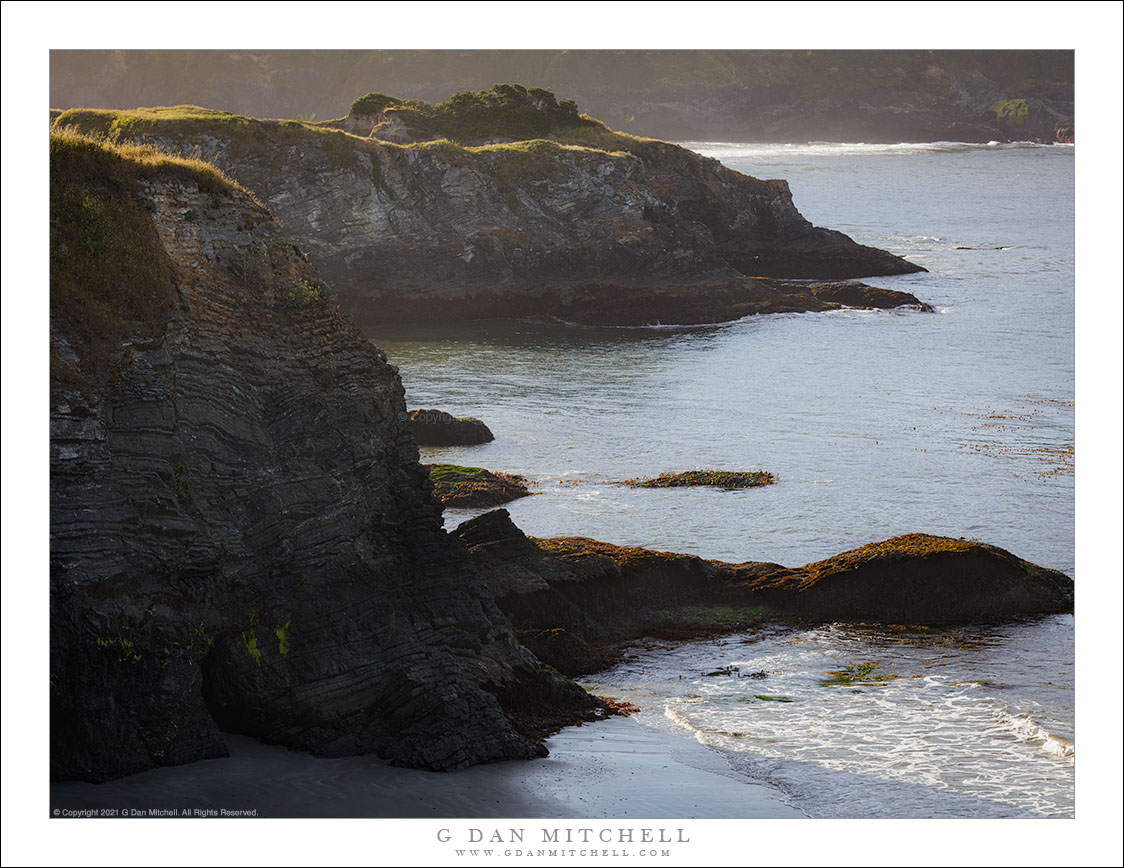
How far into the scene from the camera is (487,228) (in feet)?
203

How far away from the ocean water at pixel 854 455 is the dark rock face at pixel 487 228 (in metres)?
2.48

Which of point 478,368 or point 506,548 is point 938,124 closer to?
point 478,368

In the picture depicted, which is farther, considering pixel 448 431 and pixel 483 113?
pixel 483 113

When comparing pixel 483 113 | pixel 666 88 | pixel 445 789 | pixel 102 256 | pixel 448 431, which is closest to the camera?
pixel 445 789

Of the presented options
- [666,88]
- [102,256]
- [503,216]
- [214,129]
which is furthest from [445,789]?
[503,216]

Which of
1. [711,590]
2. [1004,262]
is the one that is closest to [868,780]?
[711,590]

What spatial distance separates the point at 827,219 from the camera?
79.4 m

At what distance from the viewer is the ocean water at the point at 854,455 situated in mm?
17734

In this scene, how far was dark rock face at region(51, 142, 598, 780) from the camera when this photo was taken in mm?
14195

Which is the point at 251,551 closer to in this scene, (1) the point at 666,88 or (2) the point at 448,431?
(2) the point at 448,431

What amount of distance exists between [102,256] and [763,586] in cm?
1334

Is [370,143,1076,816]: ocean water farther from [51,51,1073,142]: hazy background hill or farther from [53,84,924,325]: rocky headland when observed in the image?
[51,51,1073,142]: hazy background hill

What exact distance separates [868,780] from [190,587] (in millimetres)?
8726

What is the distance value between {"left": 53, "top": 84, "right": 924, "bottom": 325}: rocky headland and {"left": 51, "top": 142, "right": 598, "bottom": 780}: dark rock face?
4037 cm
